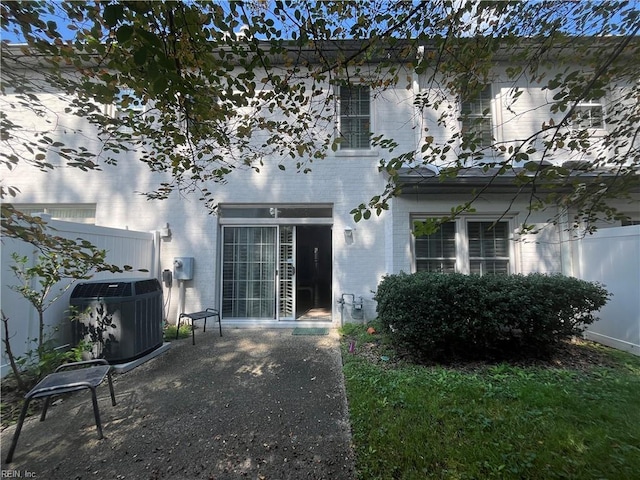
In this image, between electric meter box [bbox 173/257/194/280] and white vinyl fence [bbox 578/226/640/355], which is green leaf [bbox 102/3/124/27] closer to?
electric meter box [bbox 173/257/194/280]

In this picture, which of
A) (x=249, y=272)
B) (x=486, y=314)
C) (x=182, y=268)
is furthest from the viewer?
(x=249, y=272)

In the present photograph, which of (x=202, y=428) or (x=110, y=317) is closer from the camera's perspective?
(x=202, y=428)

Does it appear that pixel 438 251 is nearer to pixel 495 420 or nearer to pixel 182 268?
pixel 495 420

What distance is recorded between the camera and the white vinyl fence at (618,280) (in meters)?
4.71

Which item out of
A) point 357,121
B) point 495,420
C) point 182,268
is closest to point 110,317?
point 182,268

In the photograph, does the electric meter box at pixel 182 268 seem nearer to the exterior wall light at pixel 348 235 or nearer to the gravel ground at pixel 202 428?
the gravel ground at pixel 202 428

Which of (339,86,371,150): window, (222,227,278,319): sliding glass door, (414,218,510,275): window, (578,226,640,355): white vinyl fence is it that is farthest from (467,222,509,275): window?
(222,227,278,319): sliding glass door

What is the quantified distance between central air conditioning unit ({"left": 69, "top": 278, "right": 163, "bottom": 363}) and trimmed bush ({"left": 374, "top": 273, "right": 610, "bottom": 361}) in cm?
382

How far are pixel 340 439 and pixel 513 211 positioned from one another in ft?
19.5

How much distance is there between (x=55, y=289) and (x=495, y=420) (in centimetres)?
578

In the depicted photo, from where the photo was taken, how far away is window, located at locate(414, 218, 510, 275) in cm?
638

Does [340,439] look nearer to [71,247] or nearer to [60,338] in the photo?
[71,247]

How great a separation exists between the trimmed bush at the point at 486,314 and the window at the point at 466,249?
1771mm

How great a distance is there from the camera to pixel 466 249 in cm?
638
